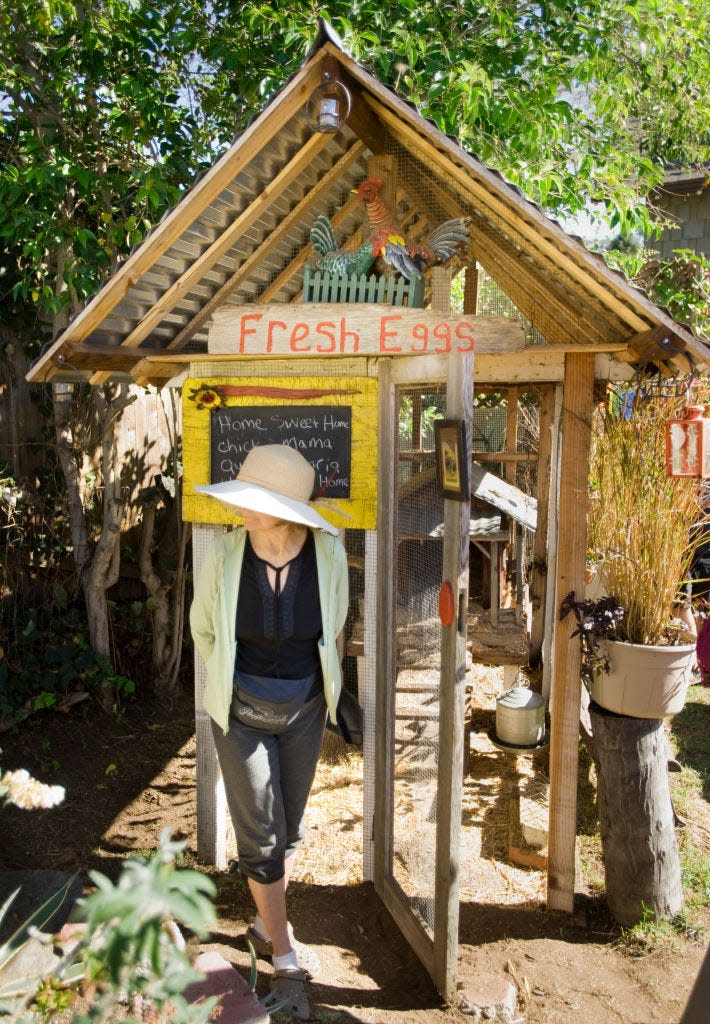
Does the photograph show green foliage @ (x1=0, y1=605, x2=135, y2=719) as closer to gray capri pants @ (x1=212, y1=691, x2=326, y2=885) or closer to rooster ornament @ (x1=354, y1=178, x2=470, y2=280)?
gray capri pants @ (x1=212, y1=691, x2=326, y2=885)

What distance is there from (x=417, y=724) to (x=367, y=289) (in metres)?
1.99

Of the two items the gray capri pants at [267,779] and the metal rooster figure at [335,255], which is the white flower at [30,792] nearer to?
the gray capri pants at [267,779]

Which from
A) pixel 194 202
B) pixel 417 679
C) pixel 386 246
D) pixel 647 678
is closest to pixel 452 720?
pixel 417 679

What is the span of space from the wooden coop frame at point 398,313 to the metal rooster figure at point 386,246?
0.41 ft

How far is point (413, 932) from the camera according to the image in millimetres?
3576

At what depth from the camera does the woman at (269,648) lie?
3125 mm

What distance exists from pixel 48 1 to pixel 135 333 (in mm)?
2464

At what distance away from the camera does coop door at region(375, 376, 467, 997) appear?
321cm

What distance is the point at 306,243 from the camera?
182 inches

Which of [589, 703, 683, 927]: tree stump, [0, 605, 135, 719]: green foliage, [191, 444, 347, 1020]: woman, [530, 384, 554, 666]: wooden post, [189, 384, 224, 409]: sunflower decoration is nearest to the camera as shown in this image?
[191, 444, 347, 1020]: woman

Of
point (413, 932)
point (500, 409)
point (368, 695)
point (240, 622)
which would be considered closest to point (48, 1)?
point (500, 409)

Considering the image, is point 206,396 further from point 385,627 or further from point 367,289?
point 385,627

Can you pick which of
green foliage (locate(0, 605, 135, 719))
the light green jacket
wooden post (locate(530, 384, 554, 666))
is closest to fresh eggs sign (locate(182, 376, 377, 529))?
the light green jacket

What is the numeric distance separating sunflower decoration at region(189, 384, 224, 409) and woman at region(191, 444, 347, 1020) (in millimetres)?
976
